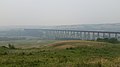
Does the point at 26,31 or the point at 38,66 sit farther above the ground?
the point at 38,66

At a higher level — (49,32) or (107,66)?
(107,66)

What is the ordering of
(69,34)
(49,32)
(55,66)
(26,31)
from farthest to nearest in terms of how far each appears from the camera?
(26,31) < (49,32) < (69,34) < (55,66)

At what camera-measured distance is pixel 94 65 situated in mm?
12359

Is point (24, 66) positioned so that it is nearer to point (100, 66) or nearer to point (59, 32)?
point (100, 66)

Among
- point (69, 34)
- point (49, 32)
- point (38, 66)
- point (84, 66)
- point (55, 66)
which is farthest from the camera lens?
point (49, 32)

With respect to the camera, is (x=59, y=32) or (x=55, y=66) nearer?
(x=55, y=66)

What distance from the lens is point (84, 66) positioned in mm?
11977

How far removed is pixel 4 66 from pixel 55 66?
349cm

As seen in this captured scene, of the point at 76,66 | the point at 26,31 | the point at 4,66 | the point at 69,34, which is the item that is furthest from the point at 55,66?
the point at 26,31

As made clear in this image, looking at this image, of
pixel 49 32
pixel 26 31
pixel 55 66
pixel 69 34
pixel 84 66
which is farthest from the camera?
pixel 26 31

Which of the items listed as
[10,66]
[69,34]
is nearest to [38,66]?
[10,66]

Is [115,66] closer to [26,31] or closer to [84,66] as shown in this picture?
[84,66]

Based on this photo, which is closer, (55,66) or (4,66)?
(55,66)

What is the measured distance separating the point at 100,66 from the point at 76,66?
1.30 m
